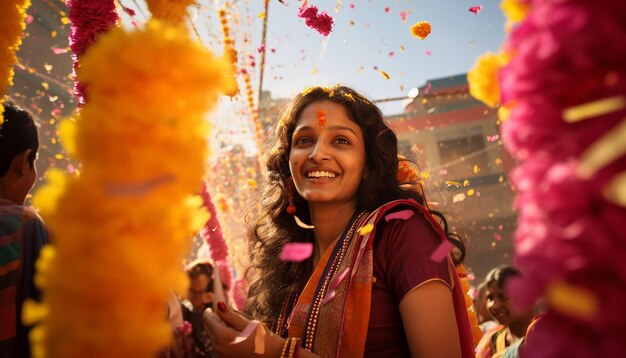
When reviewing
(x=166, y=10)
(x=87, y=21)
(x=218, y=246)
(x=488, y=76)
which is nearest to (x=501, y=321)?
(x=488, y=76)

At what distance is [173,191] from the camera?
2.80ft

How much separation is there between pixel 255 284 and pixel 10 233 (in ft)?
4.20

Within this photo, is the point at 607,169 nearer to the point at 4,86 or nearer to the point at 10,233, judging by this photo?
the point at 4,86

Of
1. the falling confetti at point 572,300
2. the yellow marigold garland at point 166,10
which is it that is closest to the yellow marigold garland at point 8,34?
the yellow marigold garland at point 166,10

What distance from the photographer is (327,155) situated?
210cm

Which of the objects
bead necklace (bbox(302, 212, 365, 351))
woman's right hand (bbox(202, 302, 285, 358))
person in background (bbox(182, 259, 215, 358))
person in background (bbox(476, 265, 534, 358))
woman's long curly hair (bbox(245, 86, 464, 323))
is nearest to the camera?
woman's right hand (bbox(202, 302, 285, 358))

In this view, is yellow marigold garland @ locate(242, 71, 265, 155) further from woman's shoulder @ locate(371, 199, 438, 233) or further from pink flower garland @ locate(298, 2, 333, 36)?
woman's shoulder @ locate(371, 199, 438, 233)

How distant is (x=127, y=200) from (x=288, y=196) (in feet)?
5.97

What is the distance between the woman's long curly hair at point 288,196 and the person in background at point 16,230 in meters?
1.12

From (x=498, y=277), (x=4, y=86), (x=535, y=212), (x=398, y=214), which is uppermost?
(x=4, y=86)

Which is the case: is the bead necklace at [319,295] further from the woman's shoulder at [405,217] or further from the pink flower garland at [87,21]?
the pink flower garland at [87,21]

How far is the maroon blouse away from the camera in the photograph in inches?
63.9

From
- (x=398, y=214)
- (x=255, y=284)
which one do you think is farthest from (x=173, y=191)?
(x=255, y=284)

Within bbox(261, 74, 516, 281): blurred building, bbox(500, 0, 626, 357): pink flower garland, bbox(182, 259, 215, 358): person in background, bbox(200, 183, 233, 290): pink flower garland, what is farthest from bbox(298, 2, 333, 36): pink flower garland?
bbox(261, 74, 516, 281): blurred building
